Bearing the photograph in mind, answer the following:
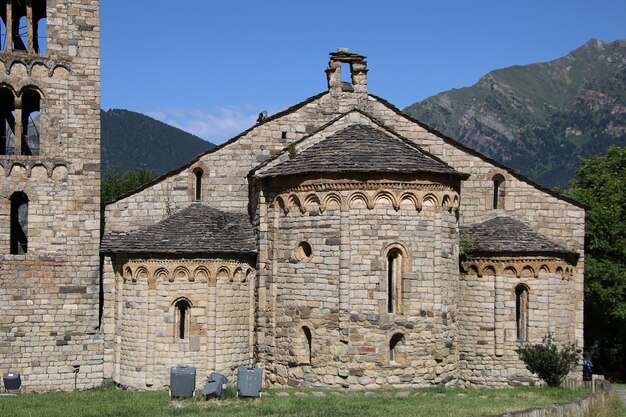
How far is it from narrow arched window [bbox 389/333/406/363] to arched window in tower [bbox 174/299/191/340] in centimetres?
558

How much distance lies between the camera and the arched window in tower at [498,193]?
2531cm

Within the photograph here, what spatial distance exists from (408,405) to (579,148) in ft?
531

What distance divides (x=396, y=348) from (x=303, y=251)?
343 centimetres

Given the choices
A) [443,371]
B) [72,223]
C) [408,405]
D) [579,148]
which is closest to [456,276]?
[443,371]

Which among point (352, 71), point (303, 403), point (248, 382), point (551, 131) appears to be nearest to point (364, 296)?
point (303, 403)

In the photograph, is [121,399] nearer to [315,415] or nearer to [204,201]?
[315,415]

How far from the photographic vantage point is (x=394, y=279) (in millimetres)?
21406

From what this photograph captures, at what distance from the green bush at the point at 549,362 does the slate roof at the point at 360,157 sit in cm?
509

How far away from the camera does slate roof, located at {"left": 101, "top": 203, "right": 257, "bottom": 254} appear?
22.9 metres

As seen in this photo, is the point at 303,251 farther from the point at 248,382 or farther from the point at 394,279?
Result: the point at 248,382

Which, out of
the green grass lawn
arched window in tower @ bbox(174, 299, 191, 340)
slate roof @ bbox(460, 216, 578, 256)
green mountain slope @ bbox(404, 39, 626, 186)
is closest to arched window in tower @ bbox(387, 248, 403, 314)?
the green grass lawn

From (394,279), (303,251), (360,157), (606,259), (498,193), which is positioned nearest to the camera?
(394,279)

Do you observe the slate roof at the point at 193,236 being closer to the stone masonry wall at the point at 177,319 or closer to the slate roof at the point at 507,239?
the stone masonry wall at the point at 177,319

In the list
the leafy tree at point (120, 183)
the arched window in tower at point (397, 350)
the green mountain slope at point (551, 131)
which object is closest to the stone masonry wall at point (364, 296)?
the arched window in tower at point (397, 350)
